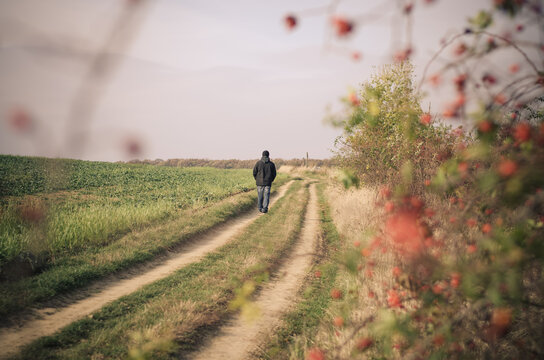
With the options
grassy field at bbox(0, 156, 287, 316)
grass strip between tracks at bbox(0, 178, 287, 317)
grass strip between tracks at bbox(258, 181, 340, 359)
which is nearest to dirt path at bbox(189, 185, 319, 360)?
grass strip between tracks at bbox(258, 181, 340, 359)

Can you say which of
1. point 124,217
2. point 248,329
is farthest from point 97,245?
point 248,329

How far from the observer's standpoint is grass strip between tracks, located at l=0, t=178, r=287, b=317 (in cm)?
495

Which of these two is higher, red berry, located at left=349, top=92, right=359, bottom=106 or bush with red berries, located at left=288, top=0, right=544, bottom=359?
red berry, located at left=349, top=92, right=359, bottom=106

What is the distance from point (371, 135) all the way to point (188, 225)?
865 centimetres

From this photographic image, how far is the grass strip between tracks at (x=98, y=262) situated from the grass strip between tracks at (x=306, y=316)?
4.27 meters

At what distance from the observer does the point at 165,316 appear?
Answer: 4492mm

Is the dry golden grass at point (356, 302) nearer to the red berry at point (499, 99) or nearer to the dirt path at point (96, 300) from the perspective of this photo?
the red berry at point (499, 99)

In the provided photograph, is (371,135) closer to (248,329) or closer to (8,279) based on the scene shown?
(248,329)

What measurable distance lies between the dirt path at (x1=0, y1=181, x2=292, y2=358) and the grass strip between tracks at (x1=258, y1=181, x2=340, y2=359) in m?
3.23

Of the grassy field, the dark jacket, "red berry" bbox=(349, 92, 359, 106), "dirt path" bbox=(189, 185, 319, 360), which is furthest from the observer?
the dark jacket

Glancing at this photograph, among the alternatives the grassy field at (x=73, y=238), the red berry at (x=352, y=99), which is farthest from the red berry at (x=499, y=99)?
the grassy field at (x=73, y=238)

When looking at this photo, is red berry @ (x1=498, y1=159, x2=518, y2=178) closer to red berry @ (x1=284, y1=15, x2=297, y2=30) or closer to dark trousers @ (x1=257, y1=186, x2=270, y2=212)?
red berry @ (x1=284, y1=15, x2=297, y2=30)

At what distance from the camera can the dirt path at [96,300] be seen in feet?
12.8

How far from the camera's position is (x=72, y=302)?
5.05m
